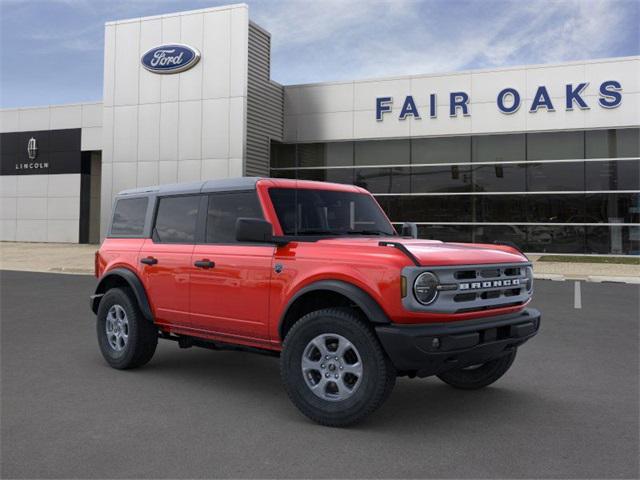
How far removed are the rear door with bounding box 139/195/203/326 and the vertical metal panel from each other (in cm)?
1770

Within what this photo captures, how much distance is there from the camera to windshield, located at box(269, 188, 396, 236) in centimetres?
516

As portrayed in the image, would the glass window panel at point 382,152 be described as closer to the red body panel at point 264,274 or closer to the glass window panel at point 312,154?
the glass window panel at point 312,154

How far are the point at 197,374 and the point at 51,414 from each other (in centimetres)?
160

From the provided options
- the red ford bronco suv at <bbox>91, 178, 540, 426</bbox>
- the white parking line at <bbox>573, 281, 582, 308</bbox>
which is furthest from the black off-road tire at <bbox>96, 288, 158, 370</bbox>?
the white parking line at <bbox>573, 281, 582, 308</bbox>

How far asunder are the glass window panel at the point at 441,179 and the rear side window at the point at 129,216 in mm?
19092

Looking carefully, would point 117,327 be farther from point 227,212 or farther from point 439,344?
point 439,344

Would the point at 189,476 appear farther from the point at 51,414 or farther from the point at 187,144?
the point at 187,144

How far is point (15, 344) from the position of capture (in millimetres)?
7312

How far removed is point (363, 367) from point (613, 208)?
69.1ft

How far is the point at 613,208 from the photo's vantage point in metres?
22.3

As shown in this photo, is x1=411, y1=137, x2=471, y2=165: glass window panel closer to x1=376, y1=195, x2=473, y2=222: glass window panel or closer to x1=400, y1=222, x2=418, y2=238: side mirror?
x1=376, y1=195, x2=473, y2=222: glass window panel

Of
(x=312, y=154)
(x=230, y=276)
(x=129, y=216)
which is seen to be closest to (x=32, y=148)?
(x=312, y=154)

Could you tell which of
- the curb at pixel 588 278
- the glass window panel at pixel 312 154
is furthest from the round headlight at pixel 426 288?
the glass window panel at pixel 312 154

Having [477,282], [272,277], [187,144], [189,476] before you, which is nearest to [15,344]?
[272,277]
